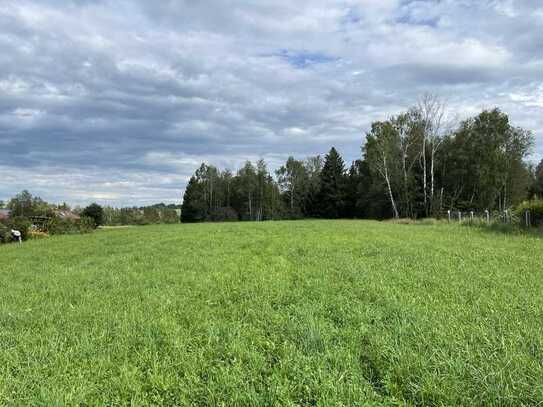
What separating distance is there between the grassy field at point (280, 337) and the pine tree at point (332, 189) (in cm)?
5131

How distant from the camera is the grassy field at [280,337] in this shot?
10.2 feet

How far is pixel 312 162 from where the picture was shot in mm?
71688

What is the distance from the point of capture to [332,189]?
195 ft

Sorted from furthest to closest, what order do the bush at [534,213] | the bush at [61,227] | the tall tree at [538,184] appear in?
the tall tree at [538,184], the bush at [61,227], the bush at [534,213]

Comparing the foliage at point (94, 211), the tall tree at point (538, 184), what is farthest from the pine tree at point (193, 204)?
the tall tree at point (538, 184)

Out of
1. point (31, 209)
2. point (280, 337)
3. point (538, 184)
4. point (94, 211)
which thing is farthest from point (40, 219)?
point (538, 184)

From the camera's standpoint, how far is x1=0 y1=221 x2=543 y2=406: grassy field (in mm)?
3094

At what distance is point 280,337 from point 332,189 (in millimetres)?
56093

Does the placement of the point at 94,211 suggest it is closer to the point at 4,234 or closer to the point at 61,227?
the point at 61,227

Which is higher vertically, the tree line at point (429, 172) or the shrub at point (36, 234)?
the tree line at point (429, 172)

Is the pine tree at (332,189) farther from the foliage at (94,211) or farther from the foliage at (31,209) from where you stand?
the foliage at (31,209)

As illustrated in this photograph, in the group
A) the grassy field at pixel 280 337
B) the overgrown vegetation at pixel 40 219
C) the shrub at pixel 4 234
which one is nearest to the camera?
the grassy field at pixel 280 337

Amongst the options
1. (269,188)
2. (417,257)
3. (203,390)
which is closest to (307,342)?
(203,390)

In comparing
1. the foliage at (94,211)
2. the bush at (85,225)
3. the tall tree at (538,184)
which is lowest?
the bush at (85,225)
